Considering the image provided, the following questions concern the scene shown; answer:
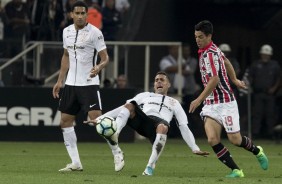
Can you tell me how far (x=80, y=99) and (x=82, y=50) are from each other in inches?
27.1

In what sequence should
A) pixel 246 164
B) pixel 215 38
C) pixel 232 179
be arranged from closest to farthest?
pixel 232 179
pixel 246 164
pixel 215 38

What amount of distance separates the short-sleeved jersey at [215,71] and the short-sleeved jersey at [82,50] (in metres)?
1.72

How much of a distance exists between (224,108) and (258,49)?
46.6 feet

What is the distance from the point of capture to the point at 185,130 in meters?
15.6

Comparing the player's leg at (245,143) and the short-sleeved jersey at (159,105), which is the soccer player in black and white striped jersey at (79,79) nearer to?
the short-sleeved jersey at (159,105)

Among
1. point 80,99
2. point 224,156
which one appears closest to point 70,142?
point 80,99

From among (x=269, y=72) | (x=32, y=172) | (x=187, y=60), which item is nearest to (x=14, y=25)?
(x=187, y=60)

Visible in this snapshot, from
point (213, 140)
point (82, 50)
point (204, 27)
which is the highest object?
point (204, 27)

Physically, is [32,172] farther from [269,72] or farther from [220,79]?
[269,72]

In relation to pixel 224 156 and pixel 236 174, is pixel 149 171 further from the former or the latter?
pixel 236 174

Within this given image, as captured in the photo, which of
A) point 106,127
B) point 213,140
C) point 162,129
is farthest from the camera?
point 162,129

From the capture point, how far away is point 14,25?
25578mm

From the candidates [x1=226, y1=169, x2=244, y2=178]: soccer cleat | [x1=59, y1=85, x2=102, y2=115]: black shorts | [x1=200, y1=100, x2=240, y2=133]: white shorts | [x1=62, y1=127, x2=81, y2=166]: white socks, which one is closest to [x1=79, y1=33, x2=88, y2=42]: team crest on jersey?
[x1=59, y1=85, x2=102, y2=115]: black shorts

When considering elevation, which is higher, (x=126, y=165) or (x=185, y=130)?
(x=185, y=130)
